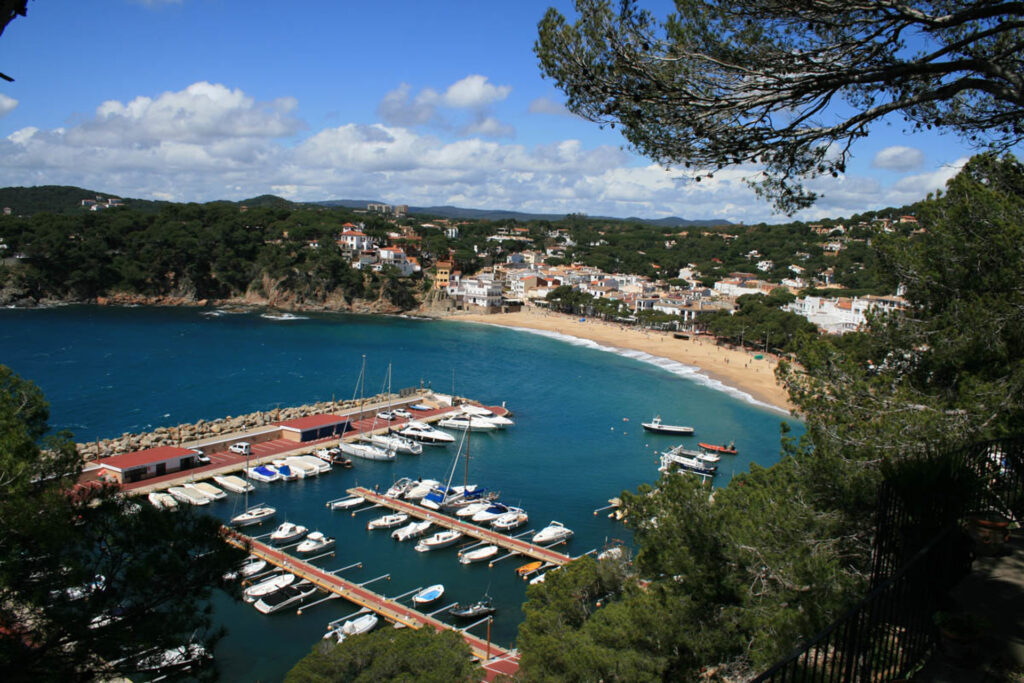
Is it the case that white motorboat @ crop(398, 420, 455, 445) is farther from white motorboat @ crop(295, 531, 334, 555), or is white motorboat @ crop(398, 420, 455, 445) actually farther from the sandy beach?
the sandy beach

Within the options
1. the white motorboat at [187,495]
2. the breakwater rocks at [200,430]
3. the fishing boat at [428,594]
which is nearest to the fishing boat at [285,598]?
the fishing boat at [428,594]

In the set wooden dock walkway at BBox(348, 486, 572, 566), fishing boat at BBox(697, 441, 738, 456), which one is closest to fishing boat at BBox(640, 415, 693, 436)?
fishing boat at BBox(697, 441, 738, 456)

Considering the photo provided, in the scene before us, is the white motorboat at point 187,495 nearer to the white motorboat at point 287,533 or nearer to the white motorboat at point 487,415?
the white motorboat at point 287,533

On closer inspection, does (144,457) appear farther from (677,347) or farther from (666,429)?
(677,347)

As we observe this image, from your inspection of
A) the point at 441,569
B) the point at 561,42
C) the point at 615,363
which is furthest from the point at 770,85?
the point at 615,363

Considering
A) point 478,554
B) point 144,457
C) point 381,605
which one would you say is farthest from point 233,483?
point 381,605
